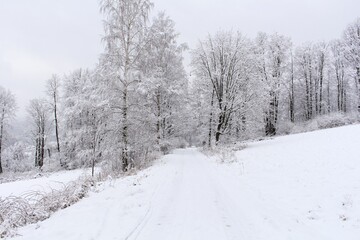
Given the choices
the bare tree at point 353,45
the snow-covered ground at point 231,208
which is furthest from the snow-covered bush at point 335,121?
the snow-covered ground at point 231,208

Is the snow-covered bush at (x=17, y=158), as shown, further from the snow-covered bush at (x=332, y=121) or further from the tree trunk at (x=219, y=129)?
the snow-covered bush at (x=332, y=121)

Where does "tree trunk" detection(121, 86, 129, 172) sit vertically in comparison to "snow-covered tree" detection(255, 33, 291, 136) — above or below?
below

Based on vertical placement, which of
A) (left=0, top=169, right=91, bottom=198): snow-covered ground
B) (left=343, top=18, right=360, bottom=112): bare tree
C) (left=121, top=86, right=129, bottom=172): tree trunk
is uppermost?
(left=343, top=18, right=360, bottom=112): bare tree

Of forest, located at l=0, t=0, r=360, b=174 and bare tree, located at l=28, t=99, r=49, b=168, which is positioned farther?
bare tree, located at l=28, t=99, r=49, b=168

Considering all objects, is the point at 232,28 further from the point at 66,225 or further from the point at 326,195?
the point at 66,225

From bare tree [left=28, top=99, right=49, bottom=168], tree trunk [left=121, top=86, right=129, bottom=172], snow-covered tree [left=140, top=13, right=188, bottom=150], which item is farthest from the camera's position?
bare tree [left=28, top=99, right=49, bottom=168]

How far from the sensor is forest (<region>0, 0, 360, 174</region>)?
16.0 metres

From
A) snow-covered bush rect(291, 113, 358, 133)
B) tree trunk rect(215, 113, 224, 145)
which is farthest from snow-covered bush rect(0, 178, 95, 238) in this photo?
snow-covered bush rect(291, 113, 358, 133)

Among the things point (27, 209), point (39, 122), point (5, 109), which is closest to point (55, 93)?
→ point (5, 109)

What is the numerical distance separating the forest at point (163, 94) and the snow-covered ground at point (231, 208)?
6.39 meters

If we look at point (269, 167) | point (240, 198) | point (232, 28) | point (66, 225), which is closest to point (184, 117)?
point (232, 28)

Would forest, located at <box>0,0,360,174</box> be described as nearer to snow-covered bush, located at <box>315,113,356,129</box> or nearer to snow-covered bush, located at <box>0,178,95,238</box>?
snow-covered bush, located at <box>315,113,356,129</box>

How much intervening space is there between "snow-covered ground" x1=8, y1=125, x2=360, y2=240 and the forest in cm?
639

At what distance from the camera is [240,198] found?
8109mm
